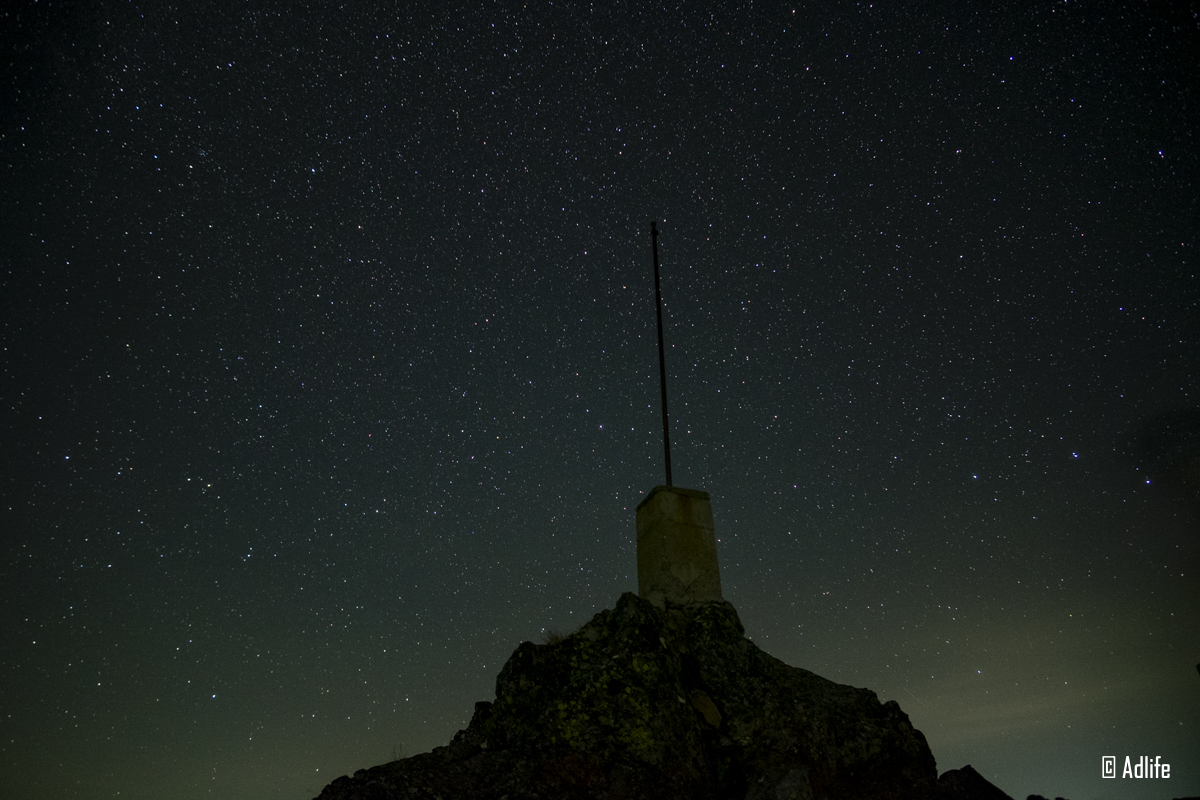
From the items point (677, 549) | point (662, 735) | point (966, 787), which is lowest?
point (966, 787)

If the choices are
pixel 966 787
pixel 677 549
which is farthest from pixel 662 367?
pixel 966 787

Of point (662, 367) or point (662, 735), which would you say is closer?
point (662, 735)

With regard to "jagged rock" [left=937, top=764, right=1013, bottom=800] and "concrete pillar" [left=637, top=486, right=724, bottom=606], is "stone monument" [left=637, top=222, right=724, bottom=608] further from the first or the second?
"jagged rock" [left=937, top=764, right=1013, bottom=800]

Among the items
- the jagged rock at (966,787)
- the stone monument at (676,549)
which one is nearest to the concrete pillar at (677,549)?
the stone monument at (676,549)

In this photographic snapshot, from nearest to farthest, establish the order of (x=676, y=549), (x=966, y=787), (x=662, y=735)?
(x=662, y=735), (x=966, y=787), (x=676, y=549)

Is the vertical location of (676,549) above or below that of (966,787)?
above

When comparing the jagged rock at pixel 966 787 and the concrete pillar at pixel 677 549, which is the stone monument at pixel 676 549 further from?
the jagged rock at pixel 966 787

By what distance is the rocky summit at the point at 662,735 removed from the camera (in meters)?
7.23

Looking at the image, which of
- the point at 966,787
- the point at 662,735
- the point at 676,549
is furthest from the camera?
the point at 676,549

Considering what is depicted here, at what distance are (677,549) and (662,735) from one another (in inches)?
140

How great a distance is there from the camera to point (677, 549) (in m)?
11.0

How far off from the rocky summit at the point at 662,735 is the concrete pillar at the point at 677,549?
917 millimetres

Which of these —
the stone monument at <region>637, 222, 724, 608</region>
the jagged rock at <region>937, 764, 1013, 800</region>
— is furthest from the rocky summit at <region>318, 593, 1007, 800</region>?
the stone monument at <region>637, 222, 724, 608</region>

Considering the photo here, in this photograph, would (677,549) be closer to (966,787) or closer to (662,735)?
(662,735)
